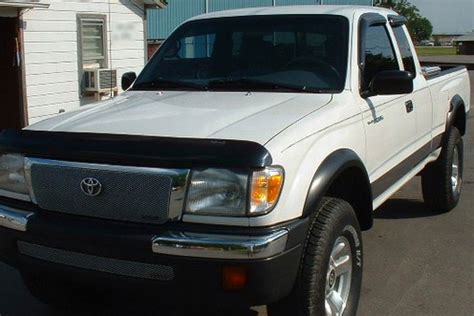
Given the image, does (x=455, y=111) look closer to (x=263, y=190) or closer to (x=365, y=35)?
(x=365, y=35)

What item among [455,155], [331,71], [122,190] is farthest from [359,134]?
[455,155]

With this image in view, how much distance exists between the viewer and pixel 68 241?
3.05 meters

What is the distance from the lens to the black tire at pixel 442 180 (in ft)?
19.6

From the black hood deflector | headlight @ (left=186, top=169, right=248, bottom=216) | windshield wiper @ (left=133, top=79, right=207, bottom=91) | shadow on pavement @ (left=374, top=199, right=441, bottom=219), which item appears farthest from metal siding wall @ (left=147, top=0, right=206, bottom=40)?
headlight @ (left=186, top=169, right=248, bottom=216)

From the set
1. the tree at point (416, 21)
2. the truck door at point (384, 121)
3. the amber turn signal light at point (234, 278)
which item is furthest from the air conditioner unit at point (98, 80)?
the tree at point (416, 21)

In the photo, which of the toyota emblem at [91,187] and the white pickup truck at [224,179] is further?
the toyota emblem at [91,187]

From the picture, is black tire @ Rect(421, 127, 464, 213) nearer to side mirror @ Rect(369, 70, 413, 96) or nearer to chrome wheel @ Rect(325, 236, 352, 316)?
side mirror @ Rect(369, 70, 413, 96)

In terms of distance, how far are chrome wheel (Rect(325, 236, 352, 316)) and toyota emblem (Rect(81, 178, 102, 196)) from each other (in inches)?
47.7

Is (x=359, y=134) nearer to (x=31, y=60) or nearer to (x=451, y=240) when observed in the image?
(x=451, y=240)

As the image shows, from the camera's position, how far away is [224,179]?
2865mm

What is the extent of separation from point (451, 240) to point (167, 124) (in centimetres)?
316

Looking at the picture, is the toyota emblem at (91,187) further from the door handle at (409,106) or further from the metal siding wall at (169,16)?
the metal siding wall at (169,16)

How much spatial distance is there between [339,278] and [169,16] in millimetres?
17818

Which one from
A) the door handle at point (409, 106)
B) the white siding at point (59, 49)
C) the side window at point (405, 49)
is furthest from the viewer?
the white siding at point (59, 49)
